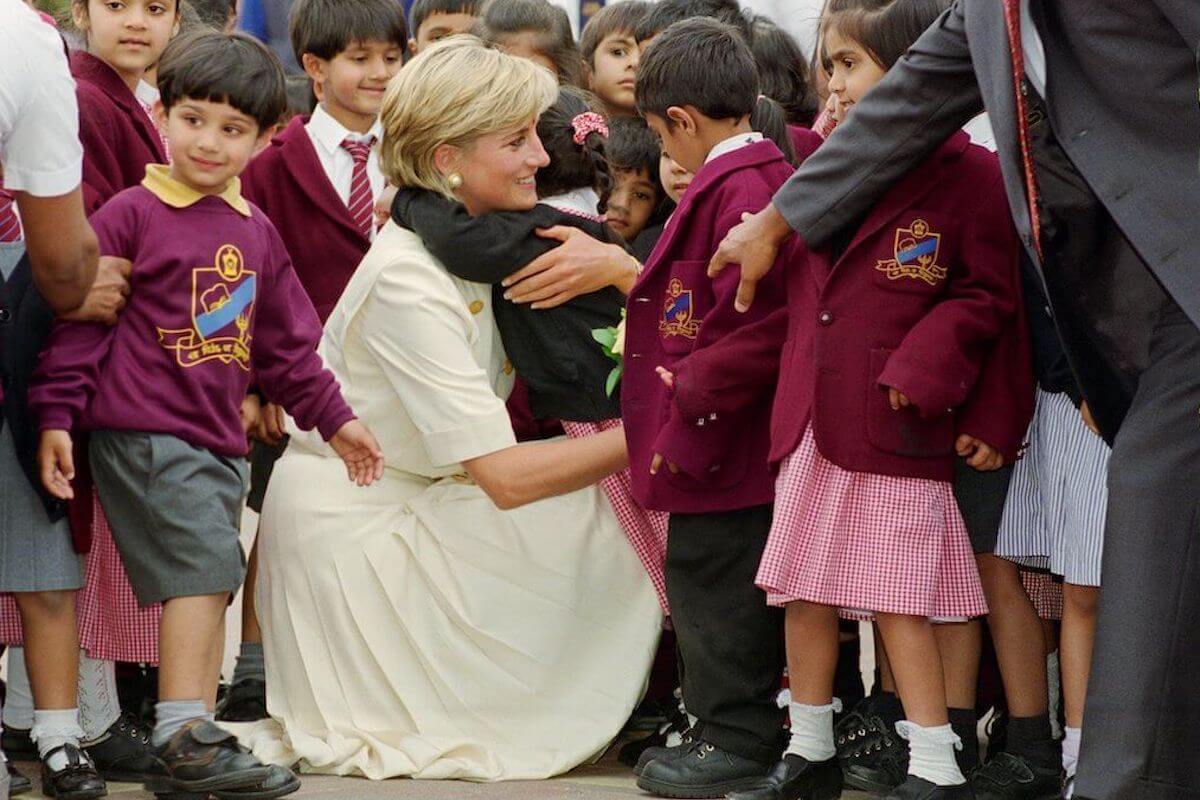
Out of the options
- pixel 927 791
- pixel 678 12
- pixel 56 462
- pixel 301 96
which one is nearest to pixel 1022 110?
pixel 927 791

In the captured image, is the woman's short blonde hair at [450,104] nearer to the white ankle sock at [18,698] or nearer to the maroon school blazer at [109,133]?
the maroon school blazer at [109,133]

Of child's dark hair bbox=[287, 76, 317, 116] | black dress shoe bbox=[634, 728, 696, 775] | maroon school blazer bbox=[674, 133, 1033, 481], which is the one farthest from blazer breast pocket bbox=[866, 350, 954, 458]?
child's dark hair bbox=[287, 76, 317, 116]

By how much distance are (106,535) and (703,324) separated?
132cm

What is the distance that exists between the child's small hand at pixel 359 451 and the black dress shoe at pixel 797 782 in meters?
1.03

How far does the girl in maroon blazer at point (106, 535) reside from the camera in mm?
3836

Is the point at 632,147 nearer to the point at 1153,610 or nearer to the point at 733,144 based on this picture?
the point at 733,144

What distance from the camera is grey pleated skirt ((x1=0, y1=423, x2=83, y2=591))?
376 cm

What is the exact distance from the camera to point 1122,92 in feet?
9.06

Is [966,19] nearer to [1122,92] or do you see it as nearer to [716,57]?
[1122,92]

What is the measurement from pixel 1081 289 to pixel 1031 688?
122 centimetres

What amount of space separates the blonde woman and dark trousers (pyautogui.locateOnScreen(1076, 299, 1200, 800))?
63.0 inches

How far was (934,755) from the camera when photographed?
141 inches

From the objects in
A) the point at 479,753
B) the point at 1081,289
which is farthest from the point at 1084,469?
the point at 479,753

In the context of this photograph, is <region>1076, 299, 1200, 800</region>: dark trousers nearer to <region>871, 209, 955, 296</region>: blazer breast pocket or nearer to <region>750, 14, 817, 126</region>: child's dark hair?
<region>871, 209, 955, 296</region>: blazer breast pocket
